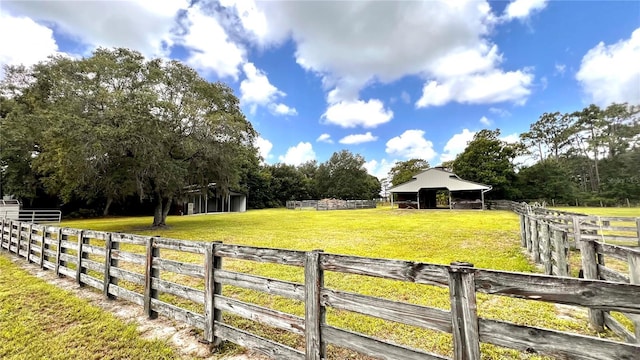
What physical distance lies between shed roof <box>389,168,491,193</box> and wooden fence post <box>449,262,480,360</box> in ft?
96.9

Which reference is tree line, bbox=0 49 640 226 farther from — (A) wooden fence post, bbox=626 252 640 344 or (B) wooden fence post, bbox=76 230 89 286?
(A) wooden fence post, bbox=626 252 640 344

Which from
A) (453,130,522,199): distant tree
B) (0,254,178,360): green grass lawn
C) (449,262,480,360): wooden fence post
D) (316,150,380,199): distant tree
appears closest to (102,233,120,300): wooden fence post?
(0,254,178,360): green grass lawn

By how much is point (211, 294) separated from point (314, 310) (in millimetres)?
1420

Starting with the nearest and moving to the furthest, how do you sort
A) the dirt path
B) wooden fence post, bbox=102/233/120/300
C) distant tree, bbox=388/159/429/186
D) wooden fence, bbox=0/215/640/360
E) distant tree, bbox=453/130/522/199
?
1. wooden fence, bbox=0/215/640/360
2. the dirt path
3. wooden fence post, bbox=102/233/120/300
4. distant tree, bbox=453/130/522/199
5. distant tree, bbox=388/159/429/186

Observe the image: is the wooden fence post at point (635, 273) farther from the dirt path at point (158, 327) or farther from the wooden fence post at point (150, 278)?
the wooden fence post at point (150, 278)

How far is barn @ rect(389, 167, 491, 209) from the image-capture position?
95.6 feet

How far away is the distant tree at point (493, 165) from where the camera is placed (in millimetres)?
35750

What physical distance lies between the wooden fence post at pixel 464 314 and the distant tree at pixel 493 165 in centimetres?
3902

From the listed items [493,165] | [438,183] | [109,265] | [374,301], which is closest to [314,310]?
[374,301]

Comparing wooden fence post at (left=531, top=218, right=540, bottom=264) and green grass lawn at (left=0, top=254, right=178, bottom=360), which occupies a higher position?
wooden fence post at (left=531, top=218, right=540, bottom=264)

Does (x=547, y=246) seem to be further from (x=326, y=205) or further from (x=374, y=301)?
(x=326, y=205)

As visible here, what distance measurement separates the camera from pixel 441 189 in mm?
30547

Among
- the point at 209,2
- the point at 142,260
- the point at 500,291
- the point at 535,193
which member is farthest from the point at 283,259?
the point at 535,193

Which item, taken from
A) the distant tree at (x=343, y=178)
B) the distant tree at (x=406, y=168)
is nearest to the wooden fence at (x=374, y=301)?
the distant tree at (x=343, y=178)
